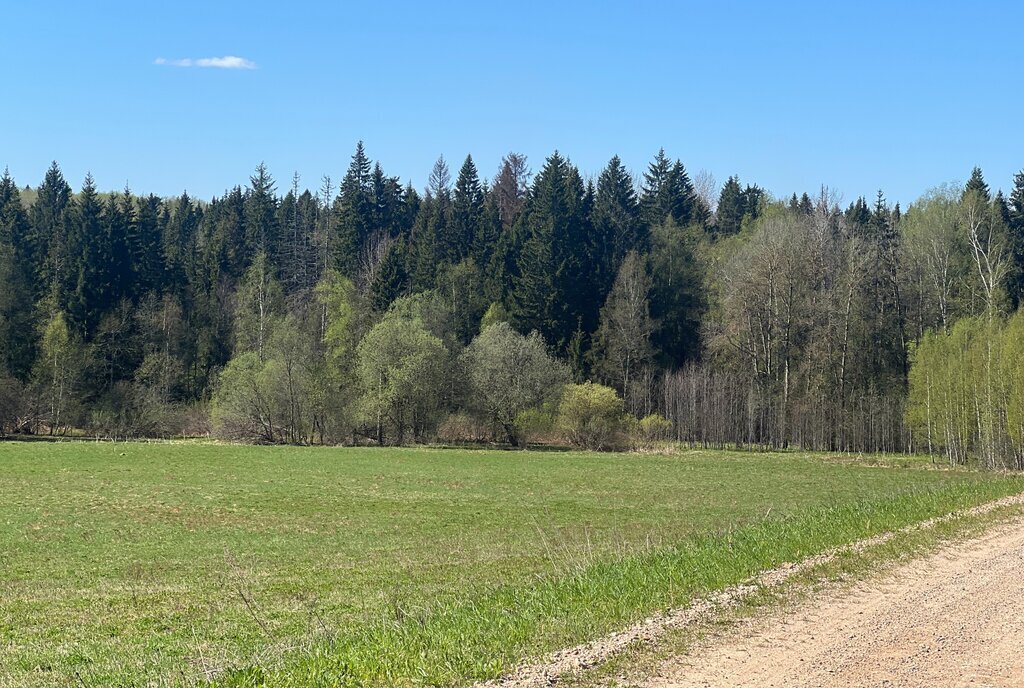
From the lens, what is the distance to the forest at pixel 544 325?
227 ft

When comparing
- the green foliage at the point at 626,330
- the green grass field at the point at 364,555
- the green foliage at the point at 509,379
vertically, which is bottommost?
the green grass field at the point at 364,555

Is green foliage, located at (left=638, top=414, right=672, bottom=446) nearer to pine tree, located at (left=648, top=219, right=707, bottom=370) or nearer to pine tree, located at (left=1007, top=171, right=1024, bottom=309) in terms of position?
pine tree, located at (left=648, top=219, right=707, bottom=370)

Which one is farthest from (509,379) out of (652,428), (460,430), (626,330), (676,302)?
(676,302)

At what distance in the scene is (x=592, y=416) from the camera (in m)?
69.3

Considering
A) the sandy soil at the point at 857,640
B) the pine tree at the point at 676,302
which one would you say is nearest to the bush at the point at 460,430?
the pine tree at the point at 676,302

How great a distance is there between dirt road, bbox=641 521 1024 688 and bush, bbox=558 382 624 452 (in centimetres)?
5734

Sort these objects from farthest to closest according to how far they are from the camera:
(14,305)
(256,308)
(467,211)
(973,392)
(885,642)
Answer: (467,211), (256,308), (14,305), (973,392), (885,642)

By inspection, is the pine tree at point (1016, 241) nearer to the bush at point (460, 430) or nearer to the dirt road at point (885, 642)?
the bush at point (460, 430)

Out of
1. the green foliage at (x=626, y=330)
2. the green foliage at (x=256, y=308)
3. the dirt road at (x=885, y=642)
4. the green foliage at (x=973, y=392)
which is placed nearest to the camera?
the dirt road at (x=885, y=642)

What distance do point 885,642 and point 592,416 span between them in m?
60.9

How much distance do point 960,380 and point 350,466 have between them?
35691 mm

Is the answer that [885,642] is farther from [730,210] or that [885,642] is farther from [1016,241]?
[730,210]

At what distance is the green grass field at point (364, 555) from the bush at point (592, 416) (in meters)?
21.1

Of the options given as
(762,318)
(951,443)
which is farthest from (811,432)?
(951,443)
